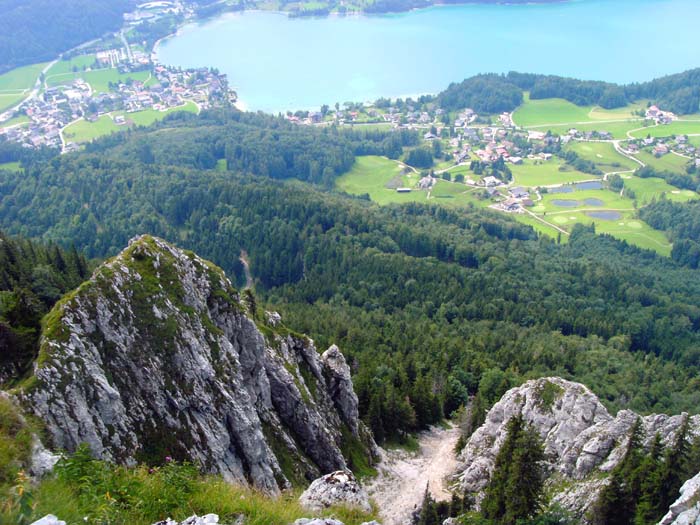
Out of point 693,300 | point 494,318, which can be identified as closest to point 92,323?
point 494,318

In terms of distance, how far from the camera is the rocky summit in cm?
2320

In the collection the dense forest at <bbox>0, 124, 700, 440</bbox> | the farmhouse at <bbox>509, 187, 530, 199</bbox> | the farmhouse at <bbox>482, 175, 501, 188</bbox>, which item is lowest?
the dense forest at <bbox>0, 124, 700, 440</bbox>

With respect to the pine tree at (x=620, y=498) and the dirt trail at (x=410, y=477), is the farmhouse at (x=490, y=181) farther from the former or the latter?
the pine tree at (x=620, y=498)

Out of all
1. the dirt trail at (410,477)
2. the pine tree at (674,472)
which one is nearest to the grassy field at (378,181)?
the dirt trail at (410,477)

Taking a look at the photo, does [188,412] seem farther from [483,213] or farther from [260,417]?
[483,213]

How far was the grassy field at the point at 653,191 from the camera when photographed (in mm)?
169250

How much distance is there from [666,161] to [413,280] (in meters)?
135

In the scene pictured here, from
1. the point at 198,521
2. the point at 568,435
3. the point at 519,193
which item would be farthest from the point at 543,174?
the point at 198,521

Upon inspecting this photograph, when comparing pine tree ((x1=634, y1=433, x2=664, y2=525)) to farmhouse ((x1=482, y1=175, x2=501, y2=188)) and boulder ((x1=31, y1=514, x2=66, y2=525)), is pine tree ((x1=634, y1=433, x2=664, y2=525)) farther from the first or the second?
farmhouse ((x1=482, y1=175, x2=501, y2=188))

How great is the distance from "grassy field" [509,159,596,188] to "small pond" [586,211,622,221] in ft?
71.8

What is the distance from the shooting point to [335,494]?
2277 centimetres

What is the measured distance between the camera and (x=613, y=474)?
31.2m

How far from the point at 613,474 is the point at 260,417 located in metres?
20.3

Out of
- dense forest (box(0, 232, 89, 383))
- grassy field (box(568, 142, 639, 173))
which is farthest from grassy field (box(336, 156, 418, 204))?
dense forest (box(0, 232, 89, 383))
